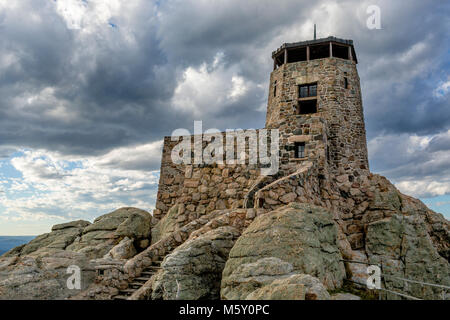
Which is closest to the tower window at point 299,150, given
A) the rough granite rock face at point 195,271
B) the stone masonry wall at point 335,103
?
the stone masonry wall at point 335,103

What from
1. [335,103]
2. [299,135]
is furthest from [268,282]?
[335,103]

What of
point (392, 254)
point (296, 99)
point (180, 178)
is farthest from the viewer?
point (296, 99)

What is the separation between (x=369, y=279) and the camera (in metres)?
8.85

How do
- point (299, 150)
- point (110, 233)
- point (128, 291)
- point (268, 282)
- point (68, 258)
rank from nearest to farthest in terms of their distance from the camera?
point (268, 282), point (128, 291), point (68, 258), point (299, 150), point (110, 233)

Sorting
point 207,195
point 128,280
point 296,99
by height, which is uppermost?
point 296,99

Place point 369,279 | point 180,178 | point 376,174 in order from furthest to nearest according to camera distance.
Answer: point 180,178, point 376,174, point 369,279

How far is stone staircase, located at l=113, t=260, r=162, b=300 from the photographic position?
10763mm

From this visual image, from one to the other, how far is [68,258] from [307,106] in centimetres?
1803

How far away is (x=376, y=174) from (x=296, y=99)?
23.7 feet

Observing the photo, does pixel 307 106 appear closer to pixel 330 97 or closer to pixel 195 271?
pixel 330 97

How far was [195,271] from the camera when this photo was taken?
28.0ft
